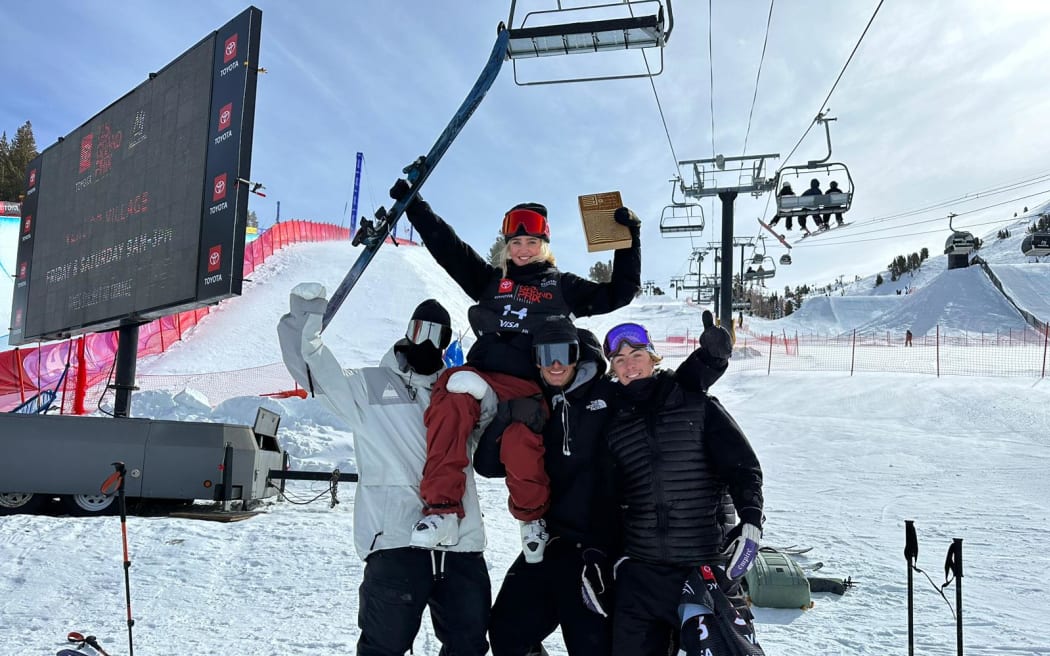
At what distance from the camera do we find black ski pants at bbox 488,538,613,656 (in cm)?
272

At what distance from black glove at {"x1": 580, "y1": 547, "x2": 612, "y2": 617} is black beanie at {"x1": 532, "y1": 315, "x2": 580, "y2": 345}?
90 cm

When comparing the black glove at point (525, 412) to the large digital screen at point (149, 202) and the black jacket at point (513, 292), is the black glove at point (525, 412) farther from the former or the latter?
the large digital screen at point (149, 202)

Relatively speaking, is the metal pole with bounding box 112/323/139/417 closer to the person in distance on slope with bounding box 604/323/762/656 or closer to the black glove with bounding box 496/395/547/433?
the black glove with bounding box 496/395/547/433

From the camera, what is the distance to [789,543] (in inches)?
252

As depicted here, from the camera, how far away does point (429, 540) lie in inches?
98.7

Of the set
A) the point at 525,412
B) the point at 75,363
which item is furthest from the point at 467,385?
the point at 75,363

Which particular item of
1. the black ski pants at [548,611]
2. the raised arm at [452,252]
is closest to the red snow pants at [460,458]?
the black ski pants at [548,611]

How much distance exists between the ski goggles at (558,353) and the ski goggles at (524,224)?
2.35ft

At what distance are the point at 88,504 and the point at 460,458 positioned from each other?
258 inches

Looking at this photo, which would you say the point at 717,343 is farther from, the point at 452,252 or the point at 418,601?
the point at 418,601

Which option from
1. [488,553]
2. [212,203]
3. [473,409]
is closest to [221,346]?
[212,203]

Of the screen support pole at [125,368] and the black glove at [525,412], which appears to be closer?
the black glove at [525,412]

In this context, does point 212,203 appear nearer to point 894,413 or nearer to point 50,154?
point 50,154

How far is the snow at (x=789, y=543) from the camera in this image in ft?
13.8
